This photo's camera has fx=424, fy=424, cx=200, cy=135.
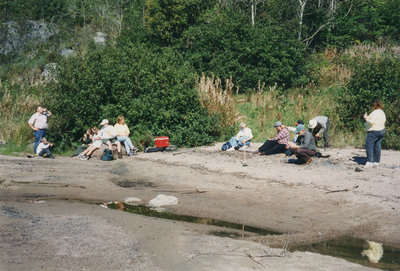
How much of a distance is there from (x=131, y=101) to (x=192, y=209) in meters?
9.09

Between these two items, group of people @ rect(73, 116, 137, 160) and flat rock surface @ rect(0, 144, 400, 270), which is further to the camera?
group of people @ rect(73, 116, 137, 160)

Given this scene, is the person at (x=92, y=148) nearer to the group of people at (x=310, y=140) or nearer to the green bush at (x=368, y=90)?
the group of people at (x=310, y=140)

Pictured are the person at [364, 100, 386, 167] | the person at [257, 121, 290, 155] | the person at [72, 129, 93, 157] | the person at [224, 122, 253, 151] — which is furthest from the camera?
the person at [72, 129, 93, 157]

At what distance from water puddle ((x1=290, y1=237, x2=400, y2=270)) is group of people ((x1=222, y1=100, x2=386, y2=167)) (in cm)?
507

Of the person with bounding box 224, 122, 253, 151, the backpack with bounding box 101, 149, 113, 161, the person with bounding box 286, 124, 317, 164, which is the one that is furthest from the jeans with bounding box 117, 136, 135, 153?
the person with bounding box 286, 124, 317, 164

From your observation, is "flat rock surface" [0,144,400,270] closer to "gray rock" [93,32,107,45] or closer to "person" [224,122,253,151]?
"person" [224,122,253,151]

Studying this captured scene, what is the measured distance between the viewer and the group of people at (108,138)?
49.1ft

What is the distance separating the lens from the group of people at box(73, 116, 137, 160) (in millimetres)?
14969

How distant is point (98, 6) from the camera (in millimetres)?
34938

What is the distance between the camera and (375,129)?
36.7ft

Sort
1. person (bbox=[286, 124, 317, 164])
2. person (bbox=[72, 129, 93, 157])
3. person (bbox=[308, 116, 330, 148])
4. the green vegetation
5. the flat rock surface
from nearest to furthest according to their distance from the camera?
1. the flat rock surface
2. person (bbox=[286, 124, 317, 164])
3. person (bbox=[308, 116, 330, 148])
4. person (bbox=[72, 129, 93, 157])
5. the green vegetation

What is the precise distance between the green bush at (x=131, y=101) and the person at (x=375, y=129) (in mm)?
6548

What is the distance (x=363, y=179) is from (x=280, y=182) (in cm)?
198

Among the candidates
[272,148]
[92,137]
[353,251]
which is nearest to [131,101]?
[92,137]
